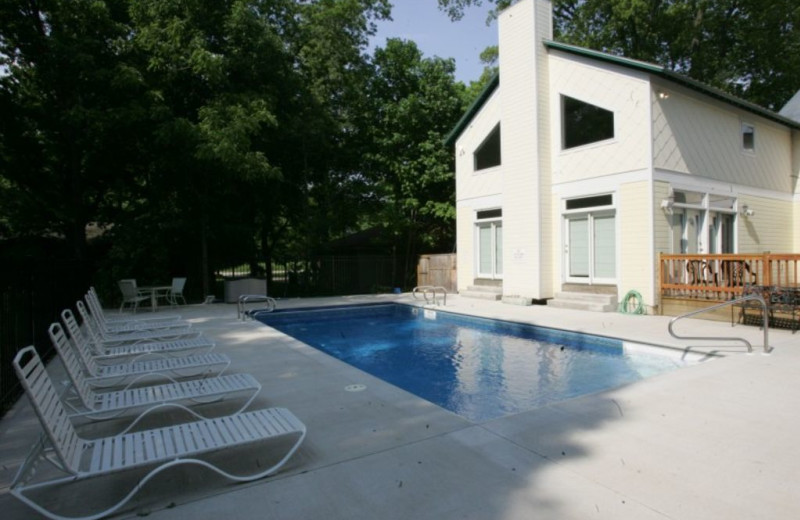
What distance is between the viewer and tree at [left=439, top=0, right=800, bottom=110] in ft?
68.1

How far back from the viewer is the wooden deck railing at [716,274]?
900 centimetres

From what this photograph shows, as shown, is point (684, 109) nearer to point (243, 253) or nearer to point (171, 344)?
point (171, 344)

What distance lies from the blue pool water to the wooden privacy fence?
5346 millimetres

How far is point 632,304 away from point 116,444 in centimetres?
1081

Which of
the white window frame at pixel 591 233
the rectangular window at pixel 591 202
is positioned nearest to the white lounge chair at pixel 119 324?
the white window frame at pixel 591 233

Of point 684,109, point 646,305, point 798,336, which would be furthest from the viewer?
point 684,109

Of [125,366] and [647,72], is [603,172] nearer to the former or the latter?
[647,72]

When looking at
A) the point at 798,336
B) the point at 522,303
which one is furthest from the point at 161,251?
the point at 798,336

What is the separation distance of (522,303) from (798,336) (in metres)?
6.13

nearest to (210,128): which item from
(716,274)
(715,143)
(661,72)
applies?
(661,72)

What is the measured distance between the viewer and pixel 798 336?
25.4 feet

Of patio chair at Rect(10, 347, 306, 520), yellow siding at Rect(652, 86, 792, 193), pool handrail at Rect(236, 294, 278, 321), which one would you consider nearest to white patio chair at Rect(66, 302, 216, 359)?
patio chair at Rect(10, 347, 306, 520)

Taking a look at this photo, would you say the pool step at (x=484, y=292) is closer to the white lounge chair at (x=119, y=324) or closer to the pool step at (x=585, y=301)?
the pool step at (x=585, y=301)

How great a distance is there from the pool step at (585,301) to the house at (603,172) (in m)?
0.07
